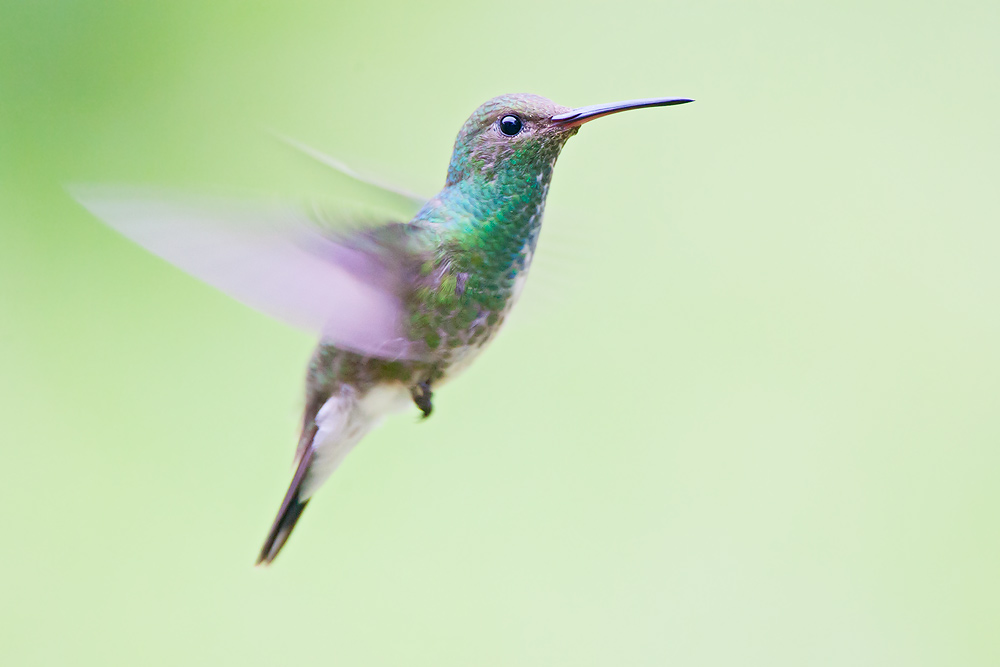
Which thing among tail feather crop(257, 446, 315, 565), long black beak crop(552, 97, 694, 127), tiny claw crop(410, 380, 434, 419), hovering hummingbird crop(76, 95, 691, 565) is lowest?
tail feather crop(257, 446, 315, 565)

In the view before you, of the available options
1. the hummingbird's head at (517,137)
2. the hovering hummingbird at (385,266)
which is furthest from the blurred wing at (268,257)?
the hummingbird's head at (517,137)

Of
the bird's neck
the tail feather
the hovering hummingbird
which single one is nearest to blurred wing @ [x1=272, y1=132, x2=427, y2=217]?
the hovering hummingbird

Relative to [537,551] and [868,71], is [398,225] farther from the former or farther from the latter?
[868,71]

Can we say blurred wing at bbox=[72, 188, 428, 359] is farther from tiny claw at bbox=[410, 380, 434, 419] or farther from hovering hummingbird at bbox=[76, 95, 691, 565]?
tiny claw at bbox=[410, 380, 434, 419]

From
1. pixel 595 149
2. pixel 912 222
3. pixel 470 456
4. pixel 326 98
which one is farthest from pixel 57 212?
pixel 912 222

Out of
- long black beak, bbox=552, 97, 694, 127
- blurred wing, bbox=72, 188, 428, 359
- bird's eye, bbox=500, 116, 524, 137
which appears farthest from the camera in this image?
bird's eye, bbox=500, 116, 524, 137

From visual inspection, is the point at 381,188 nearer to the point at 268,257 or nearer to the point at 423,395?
the point at 423,395
